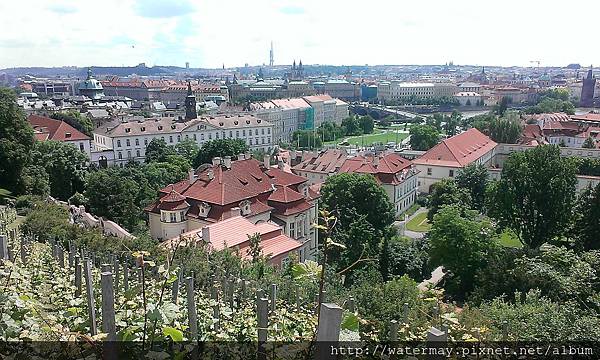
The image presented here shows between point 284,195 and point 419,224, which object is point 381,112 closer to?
point 419,224

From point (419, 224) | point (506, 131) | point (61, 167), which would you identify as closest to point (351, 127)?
point (506, 131)

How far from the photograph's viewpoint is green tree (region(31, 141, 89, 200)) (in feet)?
108

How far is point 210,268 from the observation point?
12.1 m

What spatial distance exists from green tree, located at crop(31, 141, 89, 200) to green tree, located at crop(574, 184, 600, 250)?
3026cm

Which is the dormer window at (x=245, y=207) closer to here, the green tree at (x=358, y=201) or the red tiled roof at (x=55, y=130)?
the green tree at (x=358, y=201)

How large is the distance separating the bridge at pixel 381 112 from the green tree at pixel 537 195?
253 ft

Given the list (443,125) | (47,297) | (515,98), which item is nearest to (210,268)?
(47,297)

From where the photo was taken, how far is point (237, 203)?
24109 millimetres

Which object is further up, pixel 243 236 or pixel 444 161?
pixel 243 236

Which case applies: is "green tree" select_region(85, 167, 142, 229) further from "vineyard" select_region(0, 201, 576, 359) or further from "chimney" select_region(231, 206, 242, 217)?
"vineyard" select_region(0, 201, 576, 359)

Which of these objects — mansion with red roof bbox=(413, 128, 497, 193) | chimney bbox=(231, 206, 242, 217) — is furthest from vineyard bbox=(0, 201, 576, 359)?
mansion with red roof bbox=(413, 128, 497, 193)

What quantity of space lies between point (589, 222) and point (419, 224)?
533 inches

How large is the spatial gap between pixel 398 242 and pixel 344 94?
411ft

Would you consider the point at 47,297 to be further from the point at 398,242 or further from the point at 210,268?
the point at 398,242
